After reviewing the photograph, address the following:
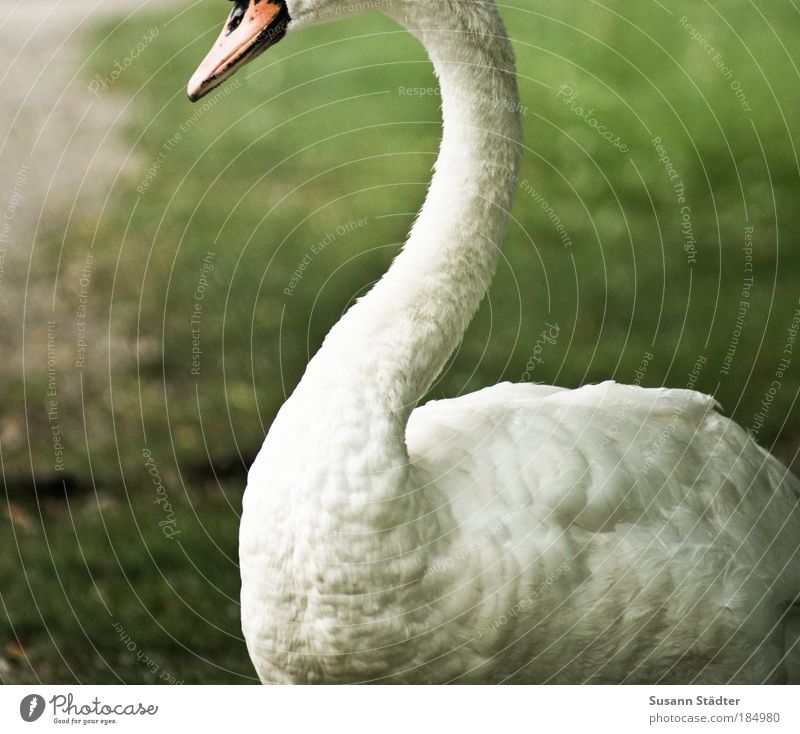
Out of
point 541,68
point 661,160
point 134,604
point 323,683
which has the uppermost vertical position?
point 541,68

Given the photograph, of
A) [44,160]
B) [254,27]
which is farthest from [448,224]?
[44,160]

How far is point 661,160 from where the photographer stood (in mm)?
4148

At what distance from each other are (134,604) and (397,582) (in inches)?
45.9

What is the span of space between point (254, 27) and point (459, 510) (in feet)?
2.50

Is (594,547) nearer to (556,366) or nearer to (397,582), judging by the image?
(397,582)

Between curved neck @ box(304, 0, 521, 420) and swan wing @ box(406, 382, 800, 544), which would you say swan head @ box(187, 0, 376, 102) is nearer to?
curved neck @ box(304, 0, 521, 420)

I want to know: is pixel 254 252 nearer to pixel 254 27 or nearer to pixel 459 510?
pixel 254 27

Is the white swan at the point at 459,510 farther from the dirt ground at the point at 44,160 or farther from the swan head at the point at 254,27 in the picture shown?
the dirt ground at the point at 44,160

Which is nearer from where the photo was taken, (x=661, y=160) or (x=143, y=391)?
(x=143, y=391)

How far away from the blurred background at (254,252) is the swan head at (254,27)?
132cm

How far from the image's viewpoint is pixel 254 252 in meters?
4.02

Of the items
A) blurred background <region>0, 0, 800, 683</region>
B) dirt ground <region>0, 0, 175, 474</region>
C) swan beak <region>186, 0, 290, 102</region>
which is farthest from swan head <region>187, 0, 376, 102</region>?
dirt ground <region>0, 0, 175, 474</region>
